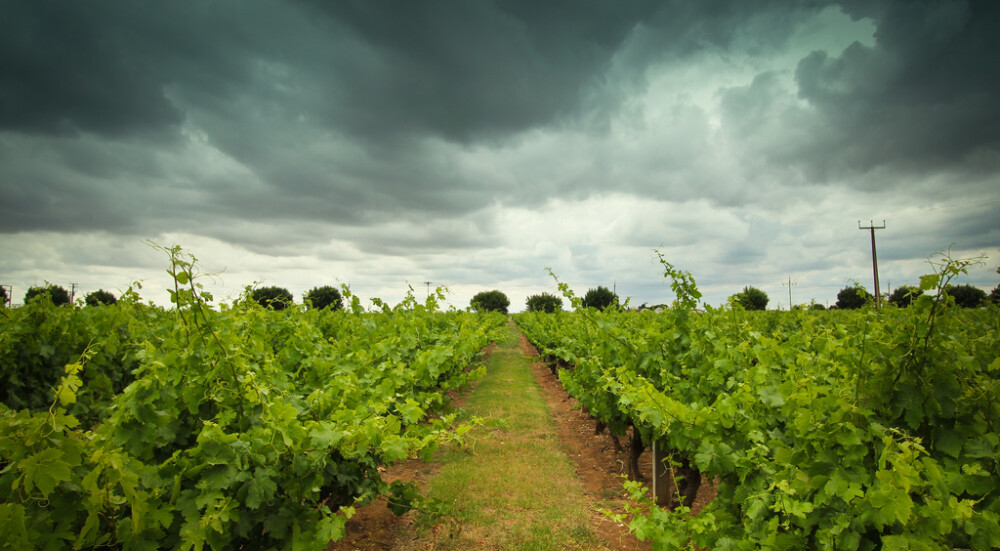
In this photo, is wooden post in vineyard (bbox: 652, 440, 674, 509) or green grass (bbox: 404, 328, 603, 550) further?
wooden post in vineyard (bbox: 652, 440, 674, 509)

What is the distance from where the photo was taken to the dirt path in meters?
4.71

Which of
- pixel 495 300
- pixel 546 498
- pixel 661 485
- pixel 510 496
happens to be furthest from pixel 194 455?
pixel 495 300

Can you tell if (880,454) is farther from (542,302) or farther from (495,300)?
(495,300)

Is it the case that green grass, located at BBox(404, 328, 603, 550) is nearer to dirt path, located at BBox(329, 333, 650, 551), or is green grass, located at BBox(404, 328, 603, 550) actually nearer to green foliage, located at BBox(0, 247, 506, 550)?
dirt path, located at BBox(329, 333, 650, 551)

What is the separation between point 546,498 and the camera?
586cm

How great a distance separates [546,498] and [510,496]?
43 centimetres

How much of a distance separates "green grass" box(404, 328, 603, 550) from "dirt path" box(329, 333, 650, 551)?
0.07ft

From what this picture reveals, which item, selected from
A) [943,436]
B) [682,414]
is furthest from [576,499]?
[943,436]

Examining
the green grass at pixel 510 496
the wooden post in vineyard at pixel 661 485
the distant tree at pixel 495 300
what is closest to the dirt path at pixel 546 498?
the green grass at pixel 510 496

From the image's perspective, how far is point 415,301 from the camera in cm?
978

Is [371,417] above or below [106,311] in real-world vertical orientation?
below

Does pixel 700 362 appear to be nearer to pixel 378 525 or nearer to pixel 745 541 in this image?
pixel 745 541

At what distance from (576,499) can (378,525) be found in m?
2.35

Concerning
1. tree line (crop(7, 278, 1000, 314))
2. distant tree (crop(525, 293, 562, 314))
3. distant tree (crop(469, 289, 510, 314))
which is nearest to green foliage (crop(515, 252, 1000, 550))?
tree line (crop(7, 278, 1000, 314))
